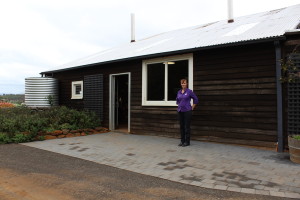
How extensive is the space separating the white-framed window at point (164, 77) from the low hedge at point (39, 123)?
7.63ft

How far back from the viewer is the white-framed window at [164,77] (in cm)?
798

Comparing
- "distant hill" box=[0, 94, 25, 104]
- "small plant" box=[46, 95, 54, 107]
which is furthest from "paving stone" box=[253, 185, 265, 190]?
"distant hill" box=[0, 94, 25, 104]

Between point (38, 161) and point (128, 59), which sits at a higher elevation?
point (128, 59)

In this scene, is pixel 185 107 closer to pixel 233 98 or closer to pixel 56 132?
pixel 233 98

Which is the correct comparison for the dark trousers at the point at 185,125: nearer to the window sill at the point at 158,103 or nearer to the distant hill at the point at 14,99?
the window sill at the point at 158,103

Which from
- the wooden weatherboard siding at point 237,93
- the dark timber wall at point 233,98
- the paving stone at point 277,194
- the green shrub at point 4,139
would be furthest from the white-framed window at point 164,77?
the paving stone at point 277,194

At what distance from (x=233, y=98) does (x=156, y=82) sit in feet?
8.72

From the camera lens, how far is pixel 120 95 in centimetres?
1179

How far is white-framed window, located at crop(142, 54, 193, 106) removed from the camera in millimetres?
7977

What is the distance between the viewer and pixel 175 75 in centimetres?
821

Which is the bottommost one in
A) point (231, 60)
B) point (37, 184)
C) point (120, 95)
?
point (37, 184)

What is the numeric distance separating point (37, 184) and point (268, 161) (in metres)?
4.06

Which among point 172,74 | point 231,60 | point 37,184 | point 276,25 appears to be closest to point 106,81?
point 172,74

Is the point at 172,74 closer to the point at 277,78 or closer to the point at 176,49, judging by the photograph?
the point at 176,49
